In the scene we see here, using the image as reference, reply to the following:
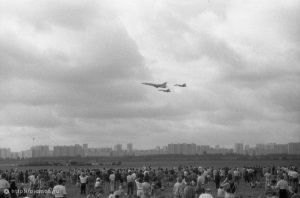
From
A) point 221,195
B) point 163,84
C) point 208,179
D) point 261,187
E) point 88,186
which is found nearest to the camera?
point 221,195

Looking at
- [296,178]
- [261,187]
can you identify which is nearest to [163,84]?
[261,187]

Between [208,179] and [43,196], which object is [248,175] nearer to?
[208,179]

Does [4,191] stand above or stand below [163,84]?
below

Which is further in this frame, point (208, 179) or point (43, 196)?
point (208, 179)

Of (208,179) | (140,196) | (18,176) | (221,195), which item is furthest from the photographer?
(18,176)

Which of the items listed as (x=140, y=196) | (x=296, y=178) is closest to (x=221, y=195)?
(x=140, y=196)

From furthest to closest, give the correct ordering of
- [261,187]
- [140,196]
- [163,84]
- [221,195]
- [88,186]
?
1. [163,84]
2. [261,187]
3. [88,186]
4. [140,196]
5. [221,195]

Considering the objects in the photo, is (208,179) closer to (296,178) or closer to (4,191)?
(296,178)

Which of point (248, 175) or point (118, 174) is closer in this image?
point (118, 174)

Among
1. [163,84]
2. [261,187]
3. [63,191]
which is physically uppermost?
[163,84]
